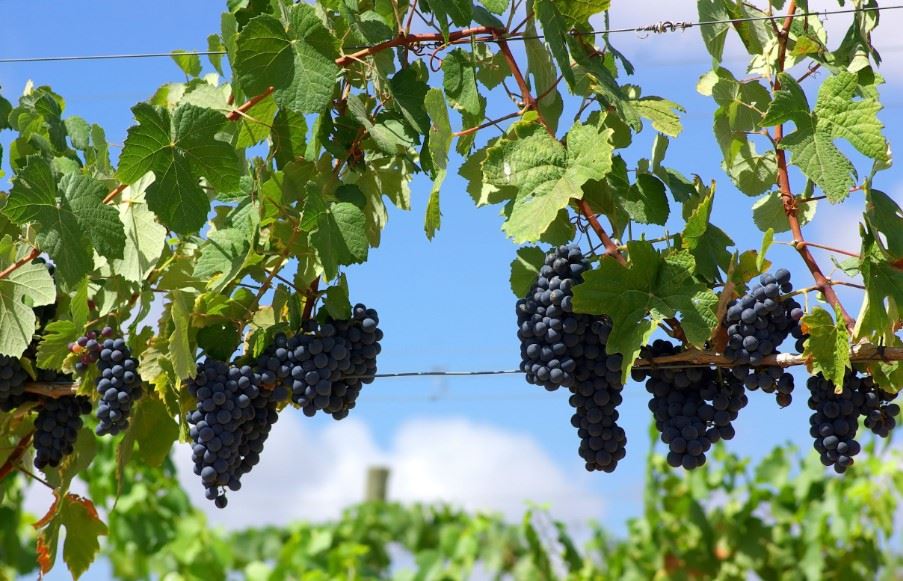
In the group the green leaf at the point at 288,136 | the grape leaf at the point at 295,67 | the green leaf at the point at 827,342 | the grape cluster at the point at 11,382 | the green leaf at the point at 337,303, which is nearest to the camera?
the green leaf at the point at 827,342

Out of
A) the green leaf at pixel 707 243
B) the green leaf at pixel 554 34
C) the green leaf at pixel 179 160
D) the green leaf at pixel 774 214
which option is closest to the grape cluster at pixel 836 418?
the green leaf at pixel 707 243

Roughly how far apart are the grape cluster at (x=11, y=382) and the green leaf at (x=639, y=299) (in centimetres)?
121

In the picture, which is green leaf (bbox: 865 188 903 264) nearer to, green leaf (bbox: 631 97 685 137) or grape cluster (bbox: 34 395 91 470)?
green leaf (bbox: 631 97 685 137)

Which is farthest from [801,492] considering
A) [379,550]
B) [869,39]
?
[869,39]

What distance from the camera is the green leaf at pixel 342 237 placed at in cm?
212

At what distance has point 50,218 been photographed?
2.14m

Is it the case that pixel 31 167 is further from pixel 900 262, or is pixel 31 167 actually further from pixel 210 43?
pixel 900 262

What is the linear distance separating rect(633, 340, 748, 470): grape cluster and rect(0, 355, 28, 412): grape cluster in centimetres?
126

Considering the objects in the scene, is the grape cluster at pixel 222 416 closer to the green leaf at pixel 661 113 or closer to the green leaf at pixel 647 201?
the green leaf at pixel 647 201

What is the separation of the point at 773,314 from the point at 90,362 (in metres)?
1.29

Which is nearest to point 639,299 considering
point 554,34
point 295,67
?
point 554,34

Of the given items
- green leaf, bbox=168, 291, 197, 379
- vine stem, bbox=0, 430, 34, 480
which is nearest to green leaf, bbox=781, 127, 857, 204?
green leaf, bbox=168, 291, 197, 379

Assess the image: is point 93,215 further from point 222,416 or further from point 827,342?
point 827,342

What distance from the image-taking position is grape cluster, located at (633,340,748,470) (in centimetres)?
199
